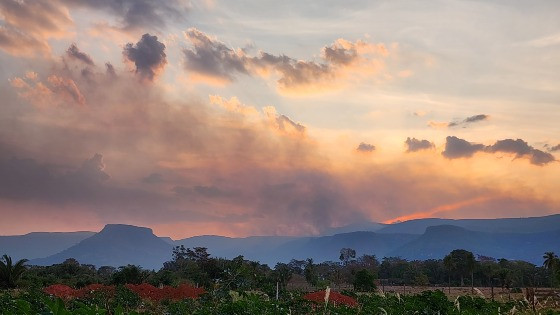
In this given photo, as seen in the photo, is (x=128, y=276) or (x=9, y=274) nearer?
(x=9, y=274)

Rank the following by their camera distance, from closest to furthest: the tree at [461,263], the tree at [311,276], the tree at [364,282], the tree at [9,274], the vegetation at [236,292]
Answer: the vegetation at [236,292] < the tree at [9,274] < the tree at [364,282] < the tree at [311,276] < the tree at [461,263]

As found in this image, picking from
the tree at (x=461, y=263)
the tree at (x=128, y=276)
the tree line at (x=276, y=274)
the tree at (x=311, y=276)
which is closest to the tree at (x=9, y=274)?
the tree line at (x=276, y=274)

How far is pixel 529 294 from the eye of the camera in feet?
24.4

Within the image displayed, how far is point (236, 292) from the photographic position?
75.0 ft

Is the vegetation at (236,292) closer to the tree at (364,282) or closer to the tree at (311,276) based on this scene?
the tree at (364,282)

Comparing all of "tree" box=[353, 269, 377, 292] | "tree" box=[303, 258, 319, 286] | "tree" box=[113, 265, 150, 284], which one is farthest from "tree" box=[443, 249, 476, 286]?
"tree" box=[113, 265, 150, 284]

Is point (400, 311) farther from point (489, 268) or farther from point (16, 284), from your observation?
point (489, 268)

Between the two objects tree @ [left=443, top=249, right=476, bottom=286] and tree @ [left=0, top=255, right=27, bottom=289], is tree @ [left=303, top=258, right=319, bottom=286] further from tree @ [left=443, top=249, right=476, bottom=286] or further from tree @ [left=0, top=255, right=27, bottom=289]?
tree @ [left=0, top=255, right=27, bottom=289]

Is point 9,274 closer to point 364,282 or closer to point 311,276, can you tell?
point 364,282

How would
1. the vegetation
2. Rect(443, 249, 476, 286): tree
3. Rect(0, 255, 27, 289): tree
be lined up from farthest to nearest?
Rect(443, 249, 476, 286): tree → Rect(0, 255, 27, 289): tree → the vegetation

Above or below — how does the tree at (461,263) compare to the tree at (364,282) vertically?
above

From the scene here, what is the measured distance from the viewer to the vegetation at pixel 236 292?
13.8 meters

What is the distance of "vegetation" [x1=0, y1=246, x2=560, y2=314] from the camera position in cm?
1376

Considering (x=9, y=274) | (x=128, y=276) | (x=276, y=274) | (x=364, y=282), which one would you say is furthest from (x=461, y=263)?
(x=9, y=274)
